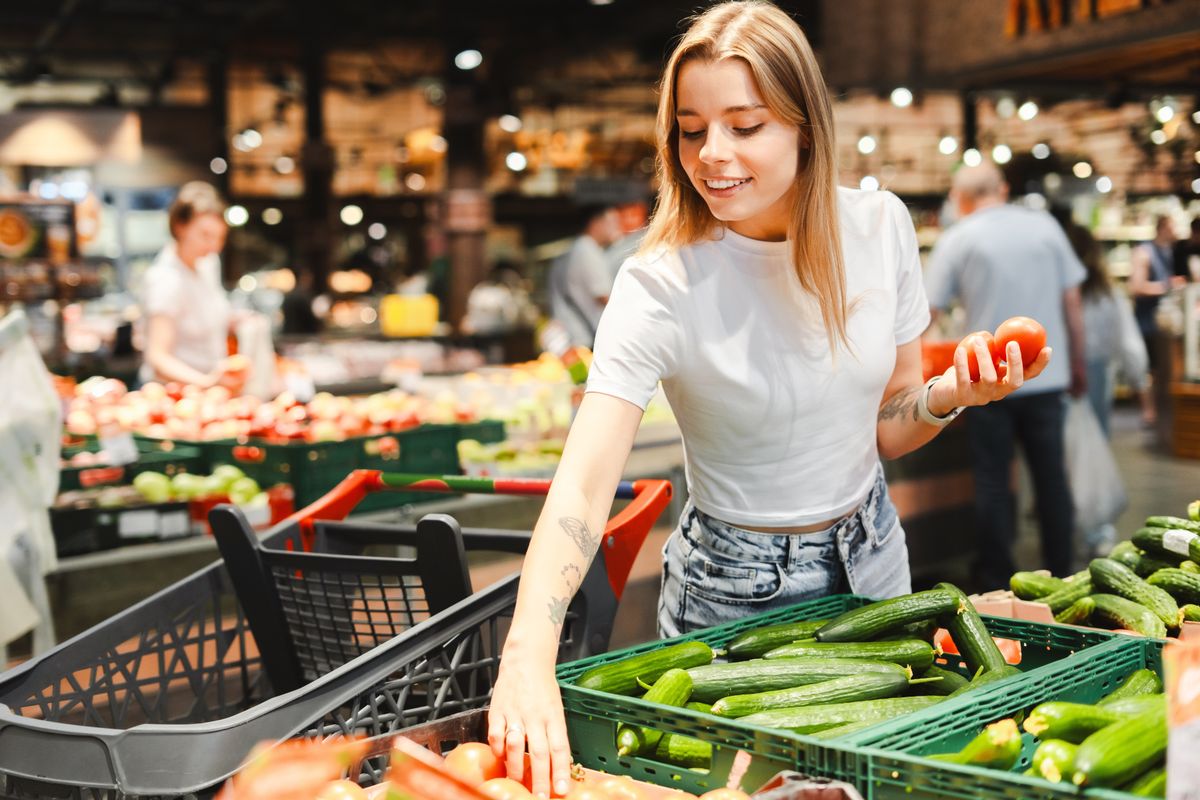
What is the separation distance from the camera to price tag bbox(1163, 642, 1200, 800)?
1.23 meters

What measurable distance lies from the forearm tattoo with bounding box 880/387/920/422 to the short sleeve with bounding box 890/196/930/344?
106 millimetres

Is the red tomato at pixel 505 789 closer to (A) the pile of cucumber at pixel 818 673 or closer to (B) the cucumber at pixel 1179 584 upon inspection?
(A) the pile of cucumber at pixel 818 673

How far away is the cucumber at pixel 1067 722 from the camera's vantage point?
1497mm

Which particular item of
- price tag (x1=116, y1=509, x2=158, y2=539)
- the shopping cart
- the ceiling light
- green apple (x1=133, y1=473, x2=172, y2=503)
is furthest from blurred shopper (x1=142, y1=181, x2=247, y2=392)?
the ceiling light

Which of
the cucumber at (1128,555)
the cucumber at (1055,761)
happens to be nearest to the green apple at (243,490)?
the cucumber at (1128,555)

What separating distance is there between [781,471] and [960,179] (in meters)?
4.22

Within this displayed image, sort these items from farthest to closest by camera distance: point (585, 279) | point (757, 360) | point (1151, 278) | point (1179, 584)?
point (1151, 278), point (585, 279), point (1179, 584), point (757, 360)

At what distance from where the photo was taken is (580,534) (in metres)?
1.79

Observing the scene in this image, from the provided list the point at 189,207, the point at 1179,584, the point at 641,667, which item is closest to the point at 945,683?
the point at 641,667

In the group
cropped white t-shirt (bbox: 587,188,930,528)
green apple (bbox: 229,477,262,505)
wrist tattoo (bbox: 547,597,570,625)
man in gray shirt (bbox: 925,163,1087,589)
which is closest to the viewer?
wrist tattoo (bbox: 547,597,570,625)

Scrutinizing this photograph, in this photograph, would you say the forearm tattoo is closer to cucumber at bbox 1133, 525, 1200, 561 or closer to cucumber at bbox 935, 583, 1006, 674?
cucumber at bbox 935, 583, 1006, 674

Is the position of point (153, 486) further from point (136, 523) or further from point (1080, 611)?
point (1080, 611)

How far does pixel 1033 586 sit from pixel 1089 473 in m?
3.99

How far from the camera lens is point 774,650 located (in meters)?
1.87
